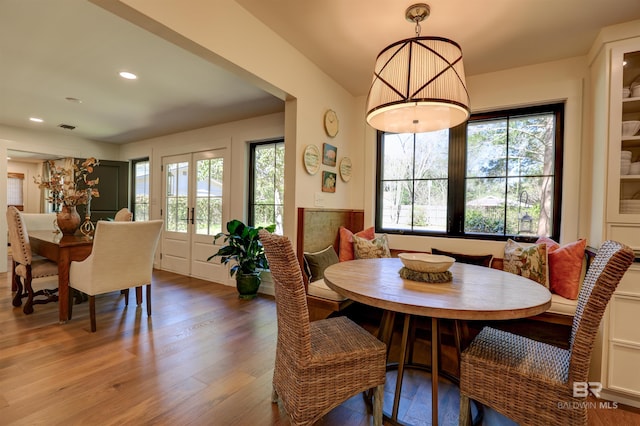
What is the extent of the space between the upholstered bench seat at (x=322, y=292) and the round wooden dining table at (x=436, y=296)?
541 millimetres

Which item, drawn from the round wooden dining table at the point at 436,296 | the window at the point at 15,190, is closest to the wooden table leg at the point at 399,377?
the round wooden dining table at the point at 436,296

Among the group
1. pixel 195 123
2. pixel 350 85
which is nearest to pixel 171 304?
pixel 195 123

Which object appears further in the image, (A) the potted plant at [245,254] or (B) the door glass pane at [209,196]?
(B) the door glass pane at [209,196]

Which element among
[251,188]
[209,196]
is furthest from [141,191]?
[251,188]

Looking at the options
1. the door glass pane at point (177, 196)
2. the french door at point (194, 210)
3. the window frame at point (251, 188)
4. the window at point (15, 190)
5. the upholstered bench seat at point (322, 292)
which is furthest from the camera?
the window at point (15, 190)

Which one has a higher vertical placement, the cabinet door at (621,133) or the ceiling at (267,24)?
the ceiling at (267,24)

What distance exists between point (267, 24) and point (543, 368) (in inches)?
104

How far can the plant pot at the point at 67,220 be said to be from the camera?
10.1ft

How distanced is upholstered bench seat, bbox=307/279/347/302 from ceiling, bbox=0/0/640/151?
6.61 ft

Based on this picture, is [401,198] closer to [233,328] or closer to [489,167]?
[489,167]

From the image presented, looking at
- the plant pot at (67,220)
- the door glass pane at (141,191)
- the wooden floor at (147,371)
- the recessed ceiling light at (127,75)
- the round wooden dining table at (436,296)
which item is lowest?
the wooden floor at (147,371)

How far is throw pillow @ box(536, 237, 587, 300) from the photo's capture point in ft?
6.87

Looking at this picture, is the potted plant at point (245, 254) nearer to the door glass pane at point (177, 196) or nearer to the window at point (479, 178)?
the window at point (479, 178)

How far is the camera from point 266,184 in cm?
404
